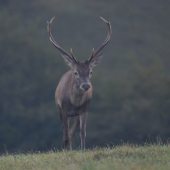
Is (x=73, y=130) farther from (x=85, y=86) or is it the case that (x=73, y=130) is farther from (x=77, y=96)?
(x=85, y=86)

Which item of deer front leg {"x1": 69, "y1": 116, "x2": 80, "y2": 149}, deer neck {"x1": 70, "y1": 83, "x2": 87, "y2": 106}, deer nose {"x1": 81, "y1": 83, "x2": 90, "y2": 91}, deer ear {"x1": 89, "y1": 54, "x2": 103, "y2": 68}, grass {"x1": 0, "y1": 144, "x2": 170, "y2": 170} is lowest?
deer front leg {"x1": 69, "y1": 116, "x2": 80, "y2": 149}

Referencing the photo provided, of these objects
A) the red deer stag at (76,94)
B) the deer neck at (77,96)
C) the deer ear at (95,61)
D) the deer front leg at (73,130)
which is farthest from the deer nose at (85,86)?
the deer front leg at (73,130)

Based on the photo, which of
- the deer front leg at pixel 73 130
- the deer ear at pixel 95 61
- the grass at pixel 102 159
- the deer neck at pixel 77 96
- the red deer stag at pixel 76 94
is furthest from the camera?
the deer front leg at pixel 73 130

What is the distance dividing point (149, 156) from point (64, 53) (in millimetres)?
3963

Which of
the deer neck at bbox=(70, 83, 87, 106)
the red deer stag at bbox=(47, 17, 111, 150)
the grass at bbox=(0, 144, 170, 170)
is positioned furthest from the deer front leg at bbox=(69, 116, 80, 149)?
the grass at bbox=(0, 144, 170, 170)

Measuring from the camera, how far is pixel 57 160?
5.65 m

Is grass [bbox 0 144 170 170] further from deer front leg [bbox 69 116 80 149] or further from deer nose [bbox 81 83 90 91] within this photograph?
deer front leg [bbox 69 116 80 149]

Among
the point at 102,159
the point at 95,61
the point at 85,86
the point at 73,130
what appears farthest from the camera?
the point at 73,130

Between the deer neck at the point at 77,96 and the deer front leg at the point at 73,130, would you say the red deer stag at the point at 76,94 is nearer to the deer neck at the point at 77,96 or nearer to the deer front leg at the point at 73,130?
the deer neck at the point at 77,96

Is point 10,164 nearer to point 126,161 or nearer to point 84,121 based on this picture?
point 126,161

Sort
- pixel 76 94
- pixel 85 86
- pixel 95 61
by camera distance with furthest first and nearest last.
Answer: pixel 95 61 < pixel 76 94 < pixel 85 86

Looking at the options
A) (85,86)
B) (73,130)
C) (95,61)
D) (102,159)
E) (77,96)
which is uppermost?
(95,61)

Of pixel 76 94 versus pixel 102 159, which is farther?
pixel 76 94

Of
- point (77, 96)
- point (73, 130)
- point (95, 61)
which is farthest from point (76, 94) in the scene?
point (73, 130)
